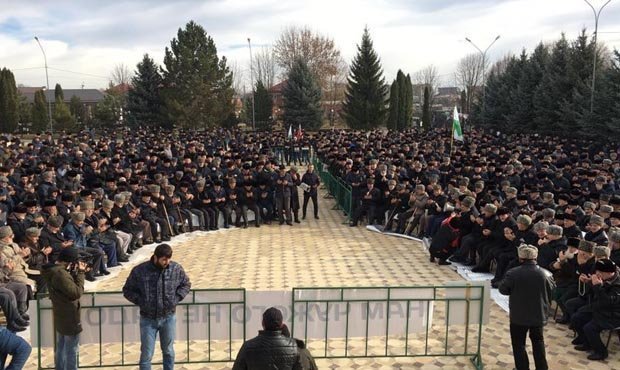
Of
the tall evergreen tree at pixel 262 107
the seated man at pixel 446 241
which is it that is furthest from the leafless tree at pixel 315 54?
the seated man at pixel 446 241

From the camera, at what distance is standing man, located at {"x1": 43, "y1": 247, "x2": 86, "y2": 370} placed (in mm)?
5691

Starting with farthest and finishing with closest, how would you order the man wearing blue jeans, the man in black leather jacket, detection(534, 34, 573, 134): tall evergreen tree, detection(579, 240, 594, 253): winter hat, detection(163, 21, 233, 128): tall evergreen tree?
1. detection(163, 21, 233, 128): tall evergreen tree
2. detection(534, 34, 573, 134): tall evergreen tree
3. detection(579, 240, 594, 253): winter hat
4. the man wearing blue jeans
5. the man in black leather jacket

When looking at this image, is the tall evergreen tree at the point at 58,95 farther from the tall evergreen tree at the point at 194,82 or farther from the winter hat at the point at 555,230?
the winter hat at the point at 555,230

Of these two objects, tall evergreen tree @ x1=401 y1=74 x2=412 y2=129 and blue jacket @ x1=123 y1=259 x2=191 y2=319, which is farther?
tall evergreen tree @ x1=401 y1=74 x2=412 y2=129

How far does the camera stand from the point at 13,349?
17.5ft

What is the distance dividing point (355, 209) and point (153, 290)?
10829 millimetres

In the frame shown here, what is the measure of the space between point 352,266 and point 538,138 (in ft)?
77.2

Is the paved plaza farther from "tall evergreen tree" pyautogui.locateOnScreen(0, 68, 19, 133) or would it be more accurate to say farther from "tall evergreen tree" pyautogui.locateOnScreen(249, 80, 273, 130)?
"tall evergreen tree" pyautogui.locateOnScreen(0, 68, 19, 133)

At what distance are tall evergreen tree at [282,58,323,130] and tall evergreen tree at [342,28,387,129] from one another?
3696 mm

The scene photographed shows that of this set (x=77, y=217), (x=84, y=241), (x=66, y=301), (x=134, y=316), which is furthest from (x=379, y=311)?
(x=84, y=241)

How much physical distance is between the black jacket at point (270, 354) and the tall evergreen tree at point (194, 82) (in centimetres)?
4221

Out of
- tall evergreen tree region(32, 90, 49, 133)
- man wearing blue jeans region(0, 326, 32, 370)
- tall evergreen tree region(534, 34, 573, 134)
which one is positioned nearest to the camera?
man wearing blue jeans region(0, 326, 32, 370)

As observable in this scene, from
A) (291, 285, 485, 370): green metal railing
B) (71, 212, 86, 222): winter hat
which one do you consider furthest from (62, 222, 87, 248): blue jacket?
(291, 285, 485, 370): green metal railing

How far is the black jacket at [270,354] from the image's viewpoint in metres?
4.10
